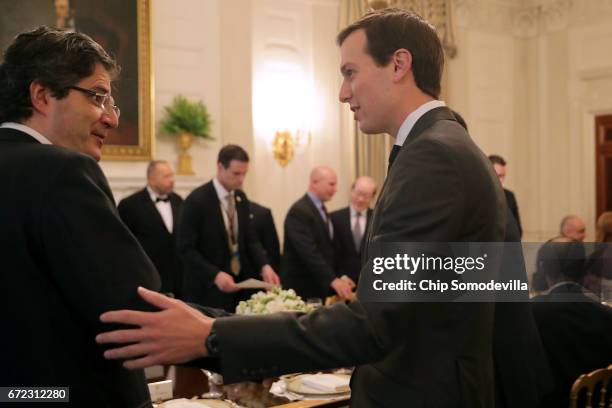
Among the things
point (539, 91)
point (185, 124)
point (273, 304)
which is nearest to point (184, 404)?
point (273, 304)

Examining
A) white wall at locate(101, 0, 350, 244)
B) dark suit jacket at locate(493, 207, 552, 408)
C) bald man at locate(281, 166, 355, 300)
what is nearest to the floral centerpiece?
dark suit jacket at locate(493, 207, 552, 408)

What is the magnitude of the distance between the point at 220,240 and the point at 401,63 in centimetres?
338

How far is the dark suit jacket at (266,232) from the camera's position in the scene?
239 inches

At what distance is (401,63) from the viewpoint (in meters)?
1.66

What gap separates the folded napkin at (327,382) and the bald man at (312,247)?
8.32ft

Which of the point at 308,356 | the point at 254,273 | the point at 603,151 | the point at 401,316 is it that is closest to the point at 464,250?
the point at 401,316

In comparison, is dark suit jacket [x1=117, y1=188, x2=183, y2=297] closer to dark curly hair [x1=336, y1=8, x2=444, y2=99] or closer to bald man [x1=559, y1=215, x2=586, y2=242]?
bald man [x1=559, y1=215, x2=586, y2=242]

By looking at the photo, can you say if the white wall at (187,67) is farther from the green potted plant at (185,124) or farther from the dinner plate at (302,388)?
the dinner plate at (302,388)

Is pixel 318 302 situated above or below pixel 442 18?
below

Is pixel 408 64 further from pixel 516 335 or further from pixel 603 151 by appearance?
pixel 603 151

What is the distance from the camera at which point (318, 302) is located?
3240mm

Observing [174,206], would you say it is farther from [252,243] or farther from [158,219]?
[252,243]

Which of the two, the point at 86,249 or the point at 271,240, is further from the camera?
the point at 271,240

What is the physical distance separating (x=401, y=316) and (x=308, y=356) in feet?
0.69
